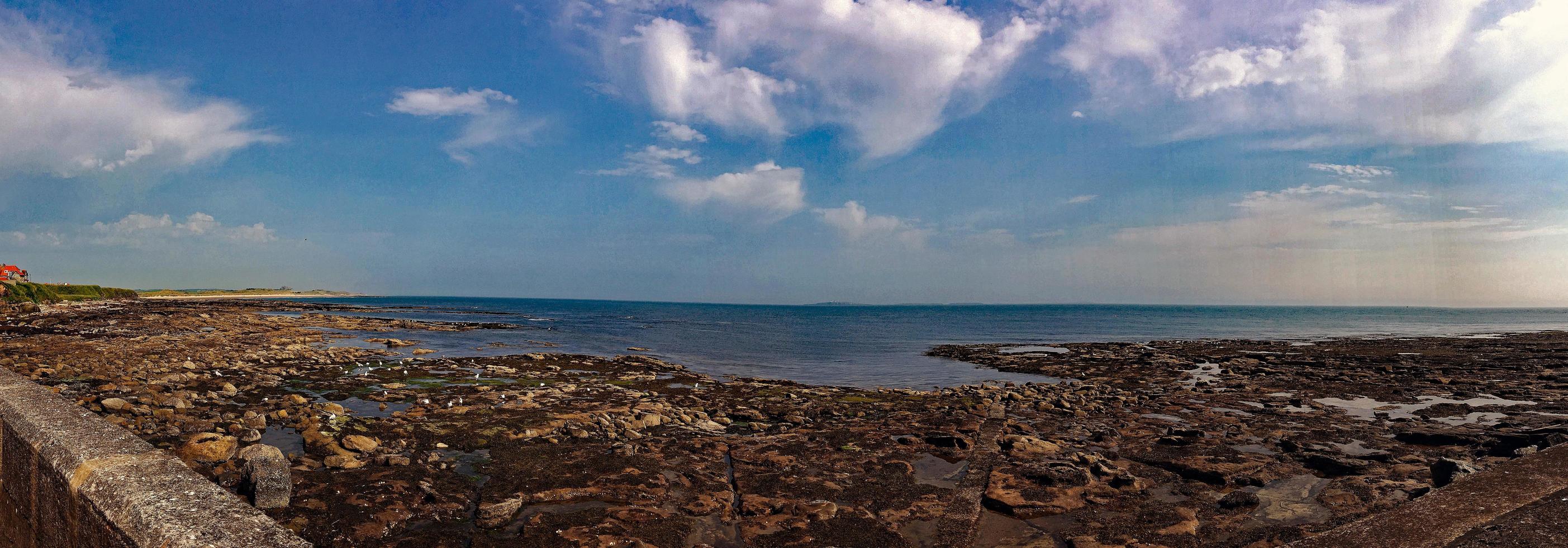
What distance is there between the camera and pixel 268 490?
8.09 meters

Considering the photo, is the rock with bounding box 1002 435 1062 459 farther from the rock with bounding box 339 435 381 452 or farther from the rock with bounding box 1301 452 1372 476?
the rock with bounding box 339 435 381 452

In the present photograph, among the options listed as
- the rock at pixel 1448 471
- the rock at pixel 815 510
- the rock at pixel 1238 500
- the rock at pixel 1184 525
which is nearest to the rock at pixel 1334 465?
the rock at pixel 1448 471

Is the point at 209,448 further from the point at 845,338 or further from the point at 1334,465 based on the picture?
the point at 845,338

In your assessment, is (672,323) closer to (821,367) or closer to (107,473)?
(821,367)

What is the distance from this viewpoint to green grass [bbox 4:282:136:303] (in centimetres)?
5091

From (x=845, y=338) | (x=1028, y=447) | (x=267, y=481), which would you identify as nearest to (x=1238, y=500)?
(x=1028, y=447)

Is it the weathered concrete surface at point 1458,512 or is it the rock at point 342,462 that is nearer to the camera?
the weathered concrete surface at point 1458,512

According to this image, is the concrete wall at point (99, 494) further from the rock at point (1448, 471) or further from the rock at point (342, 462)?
the rock at point (1448, 471)

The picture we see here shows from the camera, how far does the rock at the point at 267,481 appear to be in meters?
8.03

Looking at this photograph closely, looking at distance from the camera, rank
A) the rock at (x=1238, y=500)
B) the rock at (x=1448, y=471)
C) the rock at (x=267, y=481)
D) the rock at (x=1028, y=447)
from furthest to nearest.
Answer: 1. the rock at (x=1028, y=447)
2. the rock at (x=1448, y=471)
3. the rock at (x=1238, y=500)
4. the rock at (x=267, y=481)

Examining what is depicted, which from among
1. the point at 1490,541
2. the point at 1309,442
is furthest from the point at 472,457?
the point at 1309,442

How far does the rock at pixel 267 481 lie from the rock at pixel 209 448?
4.20ft

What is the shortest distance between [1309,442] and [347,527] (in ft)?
56.7

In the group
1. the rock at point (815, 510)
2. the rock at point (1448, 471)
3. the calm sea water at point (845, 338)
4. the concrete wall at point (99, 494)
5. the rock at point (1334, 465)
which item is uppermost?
the concrete wall at point (99, 494)
